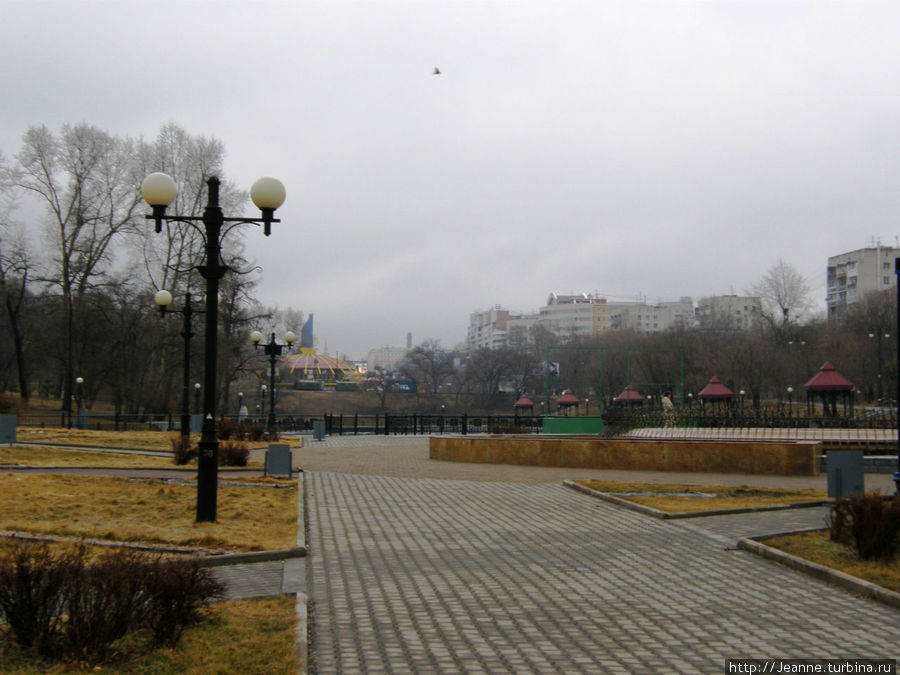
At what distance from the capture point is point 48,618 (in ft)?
15.7

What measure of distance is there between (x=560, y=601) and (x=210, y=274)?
581 cm

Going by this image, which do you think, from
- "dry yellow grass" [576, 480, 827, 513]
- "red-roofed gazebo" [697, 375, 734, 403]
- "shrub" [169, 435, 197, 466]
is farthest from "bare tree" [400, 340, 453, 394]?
"dry yellow grass" [576, 480, 827, 513]

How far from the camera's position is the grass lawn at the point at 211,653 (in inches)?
180

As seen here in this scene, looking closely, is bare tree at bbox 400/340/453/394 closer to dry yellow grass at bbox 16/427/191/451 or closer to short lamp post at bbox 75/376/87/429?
short lamp post at bbox 75/376/87/429

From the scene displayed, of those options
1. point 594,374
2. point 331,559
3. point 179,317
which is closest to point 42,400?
point 179,317

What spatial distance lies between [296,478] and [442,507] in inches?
178

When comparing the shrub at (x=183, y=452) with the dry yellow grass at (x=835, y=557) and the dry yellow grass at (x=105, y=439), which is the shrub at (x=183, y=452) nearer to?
the dry yellow grass at (x=105, y=439)

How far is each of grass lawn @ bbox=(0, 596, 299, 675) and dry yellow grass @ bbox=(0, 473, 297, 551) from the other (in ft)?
9.21

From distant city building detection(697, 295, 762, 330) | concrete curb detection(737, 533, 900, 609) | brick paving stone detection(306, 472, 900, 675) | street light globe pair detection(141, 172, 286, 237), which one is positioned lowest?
brick paving stone detection(306, 472, 900, 675)

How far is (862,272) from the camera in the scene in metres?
104

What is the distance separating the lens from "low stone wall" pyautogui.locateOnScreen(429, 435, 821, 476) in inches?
721

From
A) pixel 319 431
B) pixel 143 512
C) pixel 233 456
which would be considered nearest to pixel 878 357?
pixel 319 431

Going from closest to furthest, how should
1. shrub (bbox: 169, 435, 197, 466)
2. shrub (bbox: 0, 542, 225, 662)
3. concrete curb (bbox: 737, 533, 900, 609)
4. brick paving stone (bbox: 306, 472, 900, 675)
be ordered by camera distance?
1. shrub (bbox: 0, 542, 225, 662)
2. brick paving stone (bbox: 306, 472, 900, 675)
3. concrete curb (bbox: 737, 533, 900, 609)
4. shrub (bbox: 169, 435, 197, 466)

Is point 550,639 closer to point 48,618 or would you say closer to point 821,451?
point 48,618
